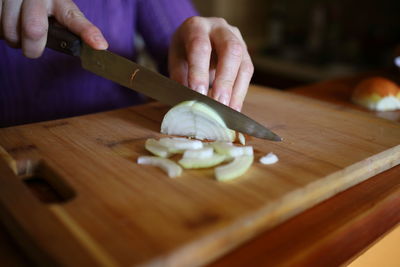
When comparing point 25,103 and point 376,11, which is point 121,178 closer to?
point 25,103

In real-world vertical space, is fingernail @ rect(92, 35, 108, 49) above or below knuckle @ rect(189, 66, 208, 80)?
above

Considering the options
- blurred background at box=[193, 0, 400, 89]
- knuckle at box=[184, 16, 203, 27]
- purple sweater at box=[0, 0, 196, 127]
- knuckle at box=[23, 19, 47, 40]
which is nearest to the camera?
knuckle at box=[23, 19, 47, 40]

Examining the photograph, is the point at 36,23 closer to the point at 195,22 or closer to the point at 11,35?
the point at 11,35

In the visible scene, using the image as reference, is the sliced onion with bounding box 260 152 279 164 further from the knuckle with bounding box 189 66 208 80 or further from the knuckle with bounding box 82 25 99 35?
the knuckle with bounding box 82 25 99 35

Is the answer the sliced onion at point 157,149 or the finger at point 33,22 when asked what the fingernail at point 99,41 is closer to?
the finger at point 33,22

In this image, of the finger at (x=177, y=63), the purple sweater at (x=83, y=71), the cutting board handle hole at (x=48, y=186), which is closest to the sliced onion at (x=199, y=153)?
the cutting board handle hole at (x=48, y=186)

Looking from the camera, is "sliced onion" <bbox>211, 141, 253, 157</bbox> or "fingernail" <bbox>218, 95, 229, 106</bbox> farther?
"fingernail" <bbox>218, 95, 229, 106</bbox>

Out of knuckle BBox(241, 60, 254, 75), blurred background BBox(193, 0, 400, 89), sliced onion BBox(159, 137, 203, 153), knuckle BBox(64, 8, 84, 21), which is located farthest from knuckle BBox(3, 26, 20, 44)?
blurred background BBox(193, 0, 400, 89)

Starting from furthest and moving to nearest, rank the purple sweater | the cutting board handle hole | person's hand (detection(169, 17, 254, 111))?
the purple sweater < person's hand (detection(169, 17, 254, 111)) < the cutting board handle hole
